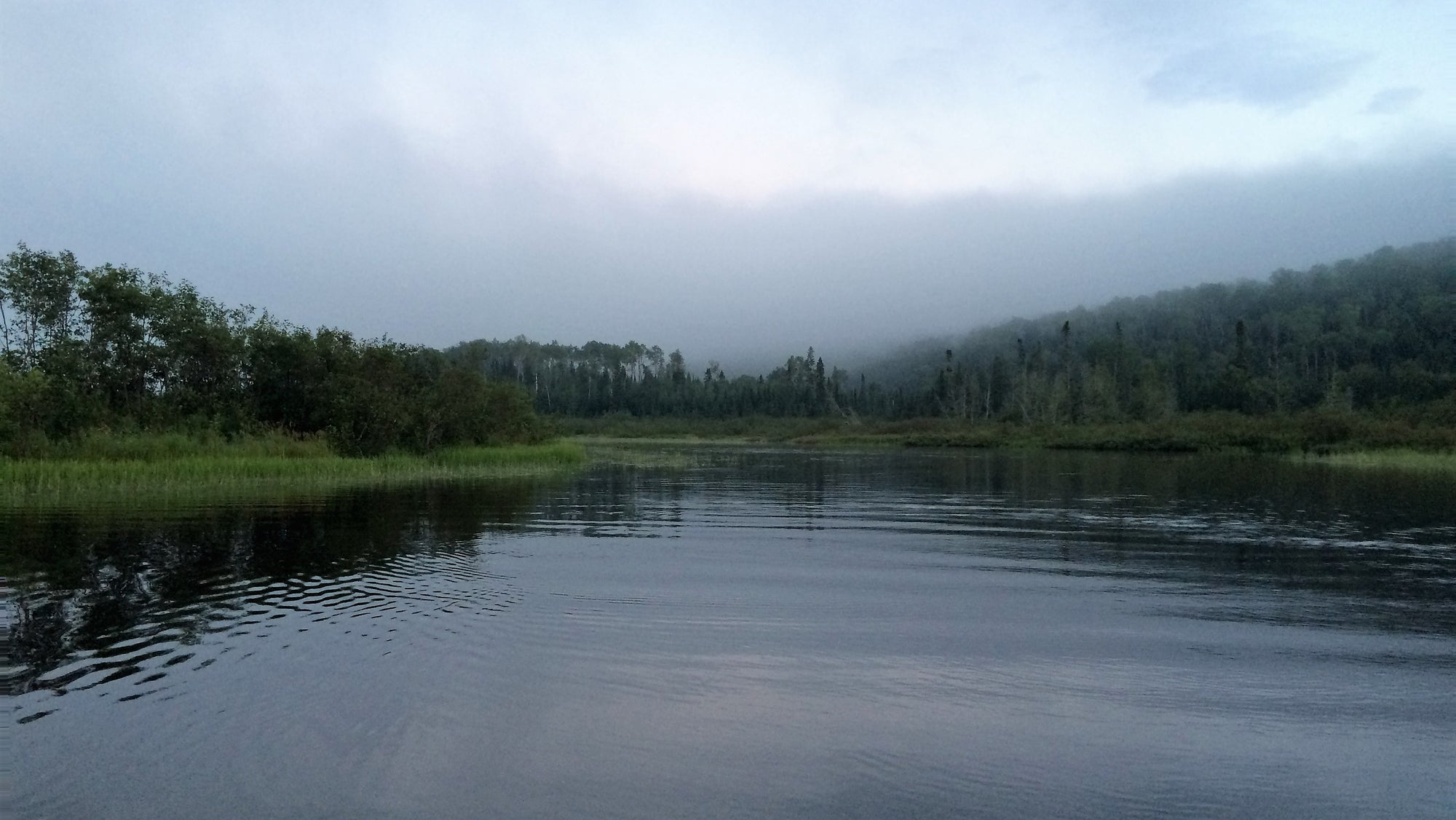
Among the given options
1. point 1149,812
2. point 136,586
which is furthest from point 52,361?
point 1149,812

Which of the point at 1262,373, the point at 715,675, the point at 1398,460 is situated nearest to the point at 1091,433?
the point at 1398,460

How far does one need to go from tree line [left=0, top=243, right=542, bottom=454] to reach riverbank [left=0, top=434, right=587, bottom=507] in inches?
89.7

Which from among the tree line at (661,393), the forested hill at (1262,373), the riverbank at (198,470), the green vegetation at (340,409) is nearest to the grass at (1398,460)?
the green vegetation at (340,409)

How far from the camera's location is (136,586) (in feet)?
43.0

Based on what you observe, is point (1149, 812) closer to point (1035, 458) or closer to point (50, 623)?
point (50, 623)

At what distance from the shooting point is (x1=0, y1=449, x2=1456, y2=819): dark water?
6.78 m

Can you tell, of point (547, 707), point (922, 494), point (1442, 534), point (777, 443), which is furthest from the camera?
point (777, 443)

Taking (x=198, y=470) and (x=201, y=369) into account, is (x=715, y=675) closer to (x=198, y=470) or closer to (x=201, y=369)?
(x=198, y=470)

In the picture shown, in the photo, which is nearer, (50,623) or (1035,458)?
(50,623)

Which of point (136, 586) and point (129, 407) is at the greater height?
point (129, 407)

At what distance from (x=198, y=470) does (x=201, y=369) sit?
14673 millimetres

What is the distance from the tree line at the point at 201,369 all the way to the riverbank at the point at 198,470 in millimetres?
2279

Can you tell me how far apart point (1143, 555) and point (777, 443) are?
322ft

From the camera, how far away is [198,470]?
1222 inches
